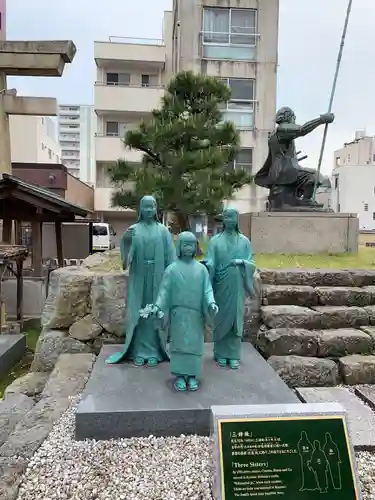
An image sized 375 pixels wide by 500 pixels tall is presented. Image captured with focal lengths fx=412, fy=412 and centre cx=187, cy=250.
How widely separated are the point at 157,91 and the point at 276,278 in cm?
1691

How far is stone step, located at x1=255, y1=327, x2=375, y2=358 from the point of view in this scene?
185 inches

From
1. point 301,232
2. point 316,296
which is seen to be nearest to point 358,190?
point 301,232

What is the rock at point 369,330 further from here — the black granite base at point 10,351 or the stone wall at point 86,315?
the black granite base at point 10,351

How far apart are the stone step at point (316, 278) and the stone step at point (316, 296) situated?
0.73 feet

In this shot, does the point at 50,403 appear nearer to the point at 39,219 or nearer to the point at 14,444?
the point at 14,444

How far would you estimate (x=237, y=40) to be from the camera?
18.6 m

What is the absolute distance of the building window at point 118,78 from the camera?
21.1m

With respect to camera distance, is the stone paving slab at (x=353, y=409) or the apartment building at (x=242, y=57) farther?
the apartment building at (x=242, y=57)

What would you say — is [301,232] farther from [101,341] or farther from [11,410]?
[11,410]

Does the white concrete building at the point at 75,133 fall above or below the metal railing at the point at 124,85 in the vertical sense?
above

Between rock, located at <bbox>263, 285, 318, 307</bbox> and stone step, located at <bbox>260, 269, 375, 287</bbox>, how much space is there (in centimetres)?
25

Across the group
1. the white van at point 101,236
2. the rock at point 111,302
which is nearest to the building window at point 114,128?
the white van at point 101,236

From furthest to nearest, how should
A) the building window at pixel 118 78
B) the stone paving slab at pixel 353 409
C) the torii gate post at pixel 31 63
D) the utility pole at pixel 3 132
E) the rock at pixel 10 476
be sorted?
the building window at pixel 118 78
the utility pole at pixel 3 132
the torii gate post at pixel 31 63
the stone paving slab at pixel 353 409
the rock at pixel 10 476

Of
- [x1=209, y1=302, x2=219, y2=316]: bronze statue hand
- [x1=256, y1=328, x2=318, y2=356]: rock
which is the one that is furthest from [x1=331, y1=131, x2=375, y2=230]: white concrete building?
[x1=209, y1=302, x2=219, y2=316]: bronze statue hand
